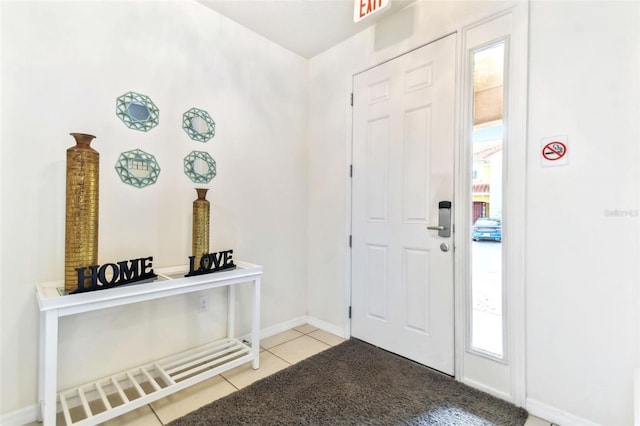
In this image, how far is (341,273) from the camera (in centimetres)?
281

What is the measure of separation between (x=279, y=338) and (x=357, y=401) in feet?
3.68

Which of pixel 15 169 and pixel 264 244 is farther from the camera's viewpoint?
pixel 264 244

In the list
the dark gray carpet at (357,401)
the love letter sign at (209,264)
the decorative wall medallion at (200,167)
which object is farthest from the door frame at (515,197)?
the decorative wall medallion at (200,167)

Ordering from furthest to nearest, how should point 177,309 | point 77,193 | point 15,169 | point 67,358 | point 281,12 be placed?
point 281,12 < point 177,309 < point 67,358 < point 15,169 < point 77,193

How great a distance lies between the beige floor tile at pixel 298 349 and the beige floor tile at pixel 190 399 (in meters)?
A: 0.53

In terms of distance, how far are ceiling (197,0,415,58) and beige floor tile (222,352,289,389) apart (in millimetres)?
2790

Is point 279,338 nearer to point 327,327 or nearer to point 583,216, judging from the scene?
point 327,327

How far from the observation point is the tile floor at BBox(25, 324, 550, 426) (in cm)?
165

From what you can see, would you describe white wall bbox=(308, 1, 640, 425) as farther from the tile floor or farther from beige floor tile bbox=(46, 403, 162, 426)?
beige floor tile bbox=(46, 403, 162, 426)

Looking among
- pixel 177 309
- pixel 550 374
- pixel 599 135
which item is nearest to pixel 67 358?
pixel 177 309

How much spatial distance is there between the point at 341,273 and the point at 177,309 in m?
1.43

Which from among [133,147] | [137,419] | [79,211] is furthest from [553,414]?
[133,147]

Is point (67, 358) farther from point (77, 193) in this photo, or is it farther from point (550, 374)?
point (550, 374)

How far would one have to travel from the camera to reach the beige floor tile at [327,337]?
8.66ft
